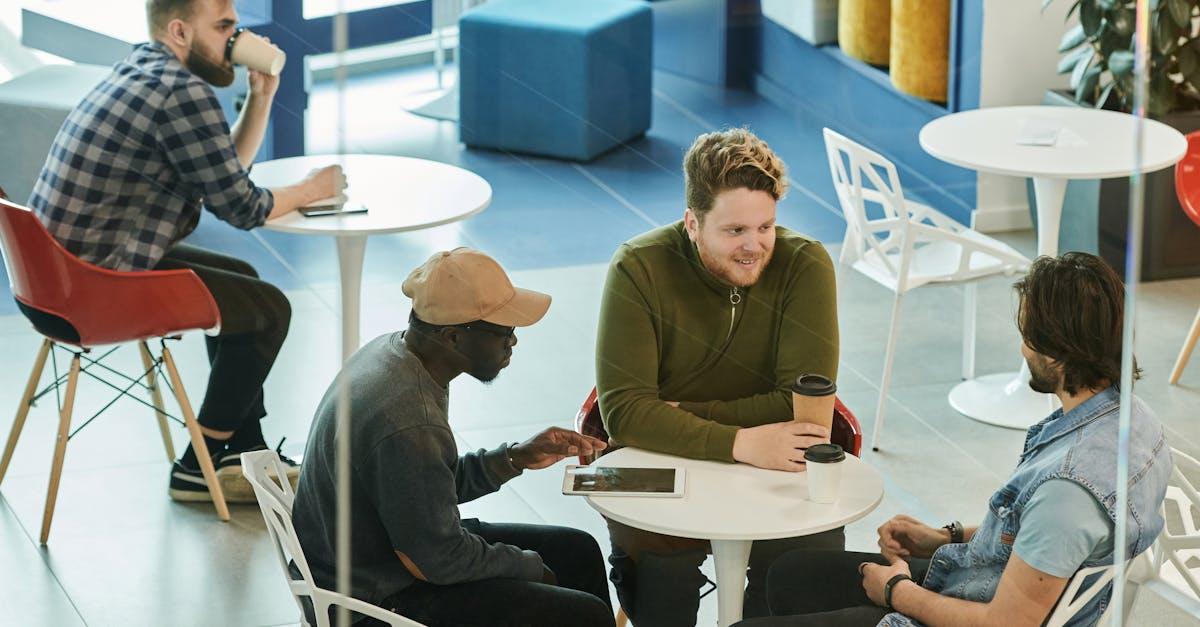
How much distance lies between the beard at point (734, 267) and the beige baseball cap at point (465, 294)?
13.3 inches

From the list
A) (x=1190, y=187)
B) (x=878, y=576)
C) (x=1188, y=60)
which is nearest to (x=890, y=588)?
(x=878, y=576)

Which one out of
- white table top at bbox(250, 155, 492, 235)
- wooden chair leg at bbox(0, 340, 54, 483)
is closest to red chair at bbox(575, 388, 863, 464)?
white table top at bbox(250, 155, 492, 235)

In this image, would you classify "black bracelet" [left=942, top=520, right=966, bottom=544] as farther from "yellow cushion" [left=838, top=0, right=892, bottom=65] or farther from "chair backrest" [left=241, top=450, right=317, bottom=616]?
"yellow cushion" [left=838, top=0, right=892, bottom=65]

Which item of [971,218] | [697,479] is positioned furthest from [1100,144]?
[697,479]

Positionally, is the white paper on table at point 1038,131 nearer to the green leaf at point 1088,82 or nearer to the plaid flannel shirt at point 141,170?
the green leaf at point 1088,82

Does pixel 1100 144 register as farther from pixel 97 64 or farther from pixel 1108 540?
pixel 97 64

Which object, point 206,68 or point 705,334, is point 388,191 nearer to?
point 206,68

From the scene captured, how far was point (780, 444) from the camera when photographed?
2100mm

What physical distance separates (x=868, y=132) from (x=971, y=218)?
490mm

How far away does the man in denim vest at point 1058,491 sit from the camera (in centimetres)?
172

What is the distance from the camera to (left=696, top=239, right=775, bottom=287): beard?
7.34 ft

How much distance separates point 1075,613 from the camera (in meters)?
1.79

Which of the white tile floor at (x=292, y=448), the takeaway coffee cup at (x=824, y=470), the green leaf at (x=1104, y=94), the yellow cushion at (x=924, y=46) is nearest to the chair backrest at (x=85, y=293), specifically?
the white tile floor at (x=292, y=448)

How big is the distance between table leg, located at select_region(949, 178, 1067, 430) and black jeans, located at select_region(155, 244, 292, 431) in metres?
1.45
